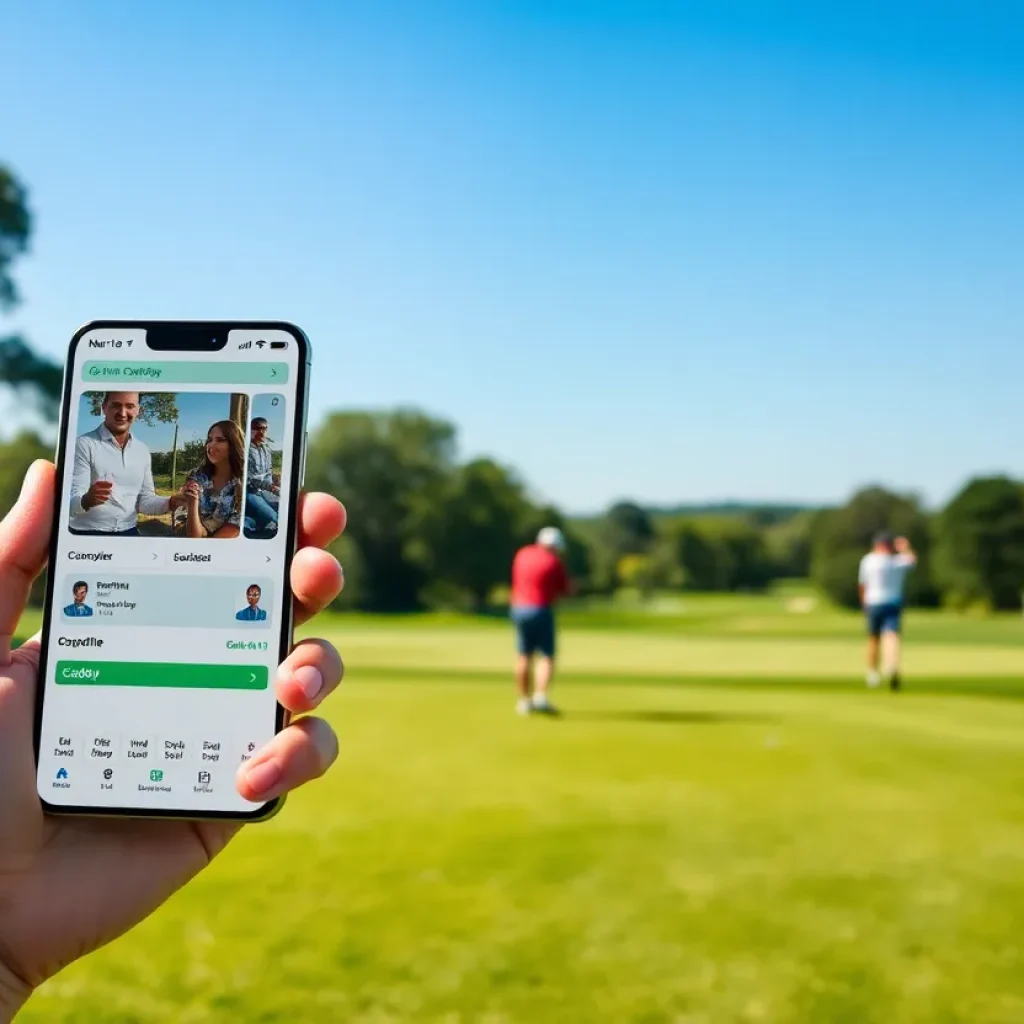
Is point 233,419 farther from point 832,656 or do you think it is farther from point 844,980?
point 832,656

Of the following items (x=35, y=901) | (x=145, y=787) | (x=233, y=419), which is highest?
(x=233, y=419)

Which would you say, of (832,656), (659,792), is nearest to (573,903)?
(659,792)

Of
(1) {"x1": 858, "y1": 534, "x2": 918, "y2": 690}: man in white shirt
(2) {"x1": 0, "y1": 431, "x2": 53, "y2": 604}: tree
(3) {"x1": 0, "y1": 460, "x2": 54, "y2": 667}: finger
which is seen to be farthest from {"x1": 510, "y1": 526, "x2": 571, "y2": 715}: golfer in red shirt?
(2) {"x1": 0, "y1": 431, "x2": 53, "y2": 604}: tree

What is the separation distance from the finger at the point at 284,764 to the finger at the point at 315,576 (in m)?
0.27

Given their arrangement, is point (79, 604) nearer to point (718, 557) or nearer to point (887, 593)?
point (887, 593)

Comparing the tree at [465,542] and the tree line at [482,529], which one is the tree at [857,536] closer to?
the tree line at [482,529]

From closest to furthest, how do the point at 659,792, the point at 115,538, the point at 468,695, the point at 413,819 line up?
the point at 115,538, the point at 413,819, the point at 659,792, the point at 468,695

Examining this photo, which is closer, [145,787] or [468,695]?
[145,787]

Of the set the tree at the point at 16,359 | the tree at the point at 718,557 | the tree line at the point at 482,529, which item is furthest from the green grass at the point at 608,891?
the tree at the point at 718,557

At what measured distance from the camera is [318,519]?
90.0 inches

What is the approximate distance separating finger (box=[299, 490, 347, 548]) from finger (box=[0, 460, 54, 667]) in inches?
20.6

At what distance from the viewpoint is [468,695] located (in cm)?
1405

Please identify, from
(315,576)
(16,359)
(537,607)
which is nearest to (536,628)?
(537,607)

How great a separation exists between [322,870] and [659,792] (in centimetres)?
274
